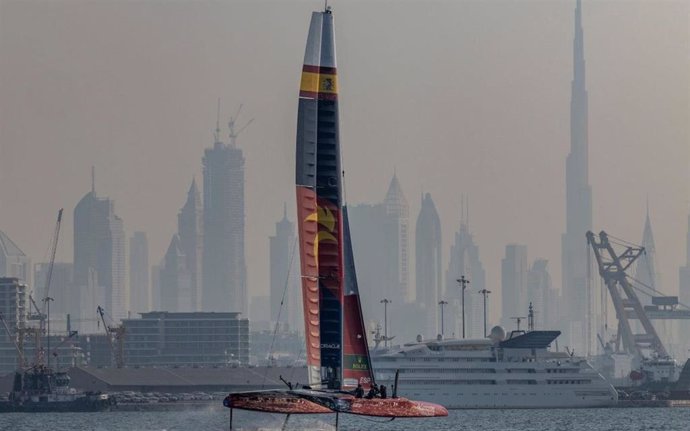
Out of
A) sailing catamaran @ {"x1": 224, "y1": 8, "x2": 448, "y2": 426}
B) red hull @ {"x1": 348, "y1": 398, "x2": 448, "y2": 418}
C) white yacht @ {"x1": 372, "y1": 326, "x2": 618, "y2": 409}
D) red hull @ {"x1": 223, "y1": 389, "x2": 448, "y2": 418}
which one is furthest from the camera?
white yacht @ {"x1": 372, "y1": 326, "x2": 618, "y2": 409}

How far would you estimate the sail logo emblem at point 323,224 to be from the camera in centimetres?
6931

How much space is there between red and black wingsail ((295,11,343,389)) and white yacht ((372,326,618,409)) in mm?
89782

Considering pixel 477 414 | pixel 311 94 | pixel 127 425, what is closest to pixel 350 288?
pixel 311 94

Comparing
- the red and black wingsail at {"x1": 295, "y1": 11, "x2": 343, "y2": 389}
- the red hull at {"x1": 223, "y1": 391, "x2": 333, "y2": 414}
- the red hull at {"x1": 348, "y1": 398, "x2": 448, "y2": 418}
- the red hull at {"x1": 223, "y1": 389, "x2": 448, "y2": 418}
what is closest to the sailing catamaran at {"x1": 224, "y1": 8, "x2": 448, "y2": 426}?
the red and black wingsail at {"x1": 295, "y1": 11, "x2": 343, "y2": 389}

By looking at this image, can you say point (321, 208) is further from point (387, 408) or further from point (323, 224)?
point (387, 408)

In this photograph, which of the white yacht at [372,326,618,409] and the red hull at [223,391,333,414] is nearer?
the red hull at [223,391,333,414]

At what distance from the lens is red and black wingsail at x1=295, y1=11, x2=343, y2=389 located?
69.0 m

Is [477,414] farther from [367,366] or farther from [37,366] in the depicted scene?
[367,366]

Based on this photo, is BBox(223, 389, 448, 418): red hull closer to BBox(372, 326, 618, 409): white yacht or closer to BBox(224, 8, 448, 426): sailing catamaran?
BBox(224, 8, 448, 426): sailing catamaran

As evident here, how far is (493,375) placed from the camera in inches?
6363

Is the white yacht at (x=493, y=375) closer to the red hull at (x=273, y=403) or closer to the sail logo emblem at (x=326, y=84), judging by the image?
the sail logo emblem at (x=326, y=84)

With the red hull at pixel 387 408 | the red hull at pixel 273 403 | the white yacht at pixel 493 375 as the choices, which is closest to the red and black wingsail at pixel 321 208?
the red hull at pixel 387 408


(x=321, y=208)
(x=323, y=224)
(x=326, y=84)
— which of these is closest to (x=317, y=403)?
(x=323, y=224)

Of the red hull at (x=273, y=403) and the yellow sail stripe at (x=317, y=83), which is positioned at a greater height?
the yellow sail stripe at (x=317, y=83)
